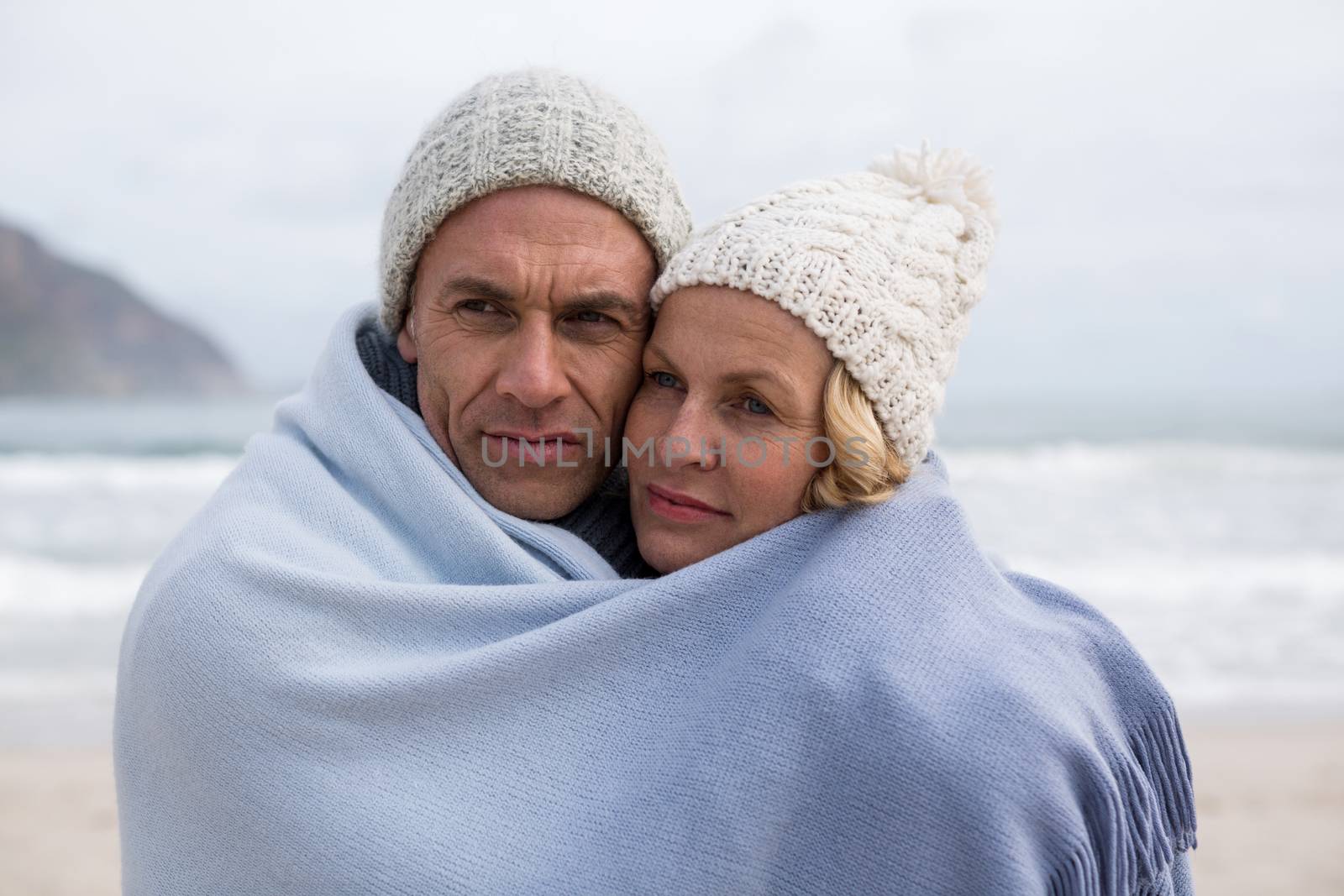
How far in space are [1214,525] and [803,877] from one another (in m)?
12.3

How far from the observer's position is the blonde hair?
2.18 meters

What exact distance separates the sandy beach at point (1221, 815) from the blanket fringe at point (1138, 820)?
3.87 metres

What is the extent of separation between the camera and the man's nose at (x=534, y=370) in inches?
94.7

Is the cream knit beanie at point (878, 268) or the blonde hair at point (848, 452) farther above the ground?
the cream knit beanie at point (878, 268)

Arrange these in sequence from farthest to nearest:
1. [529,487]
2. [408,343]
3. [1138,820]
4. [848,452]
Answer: [408,343] < [529,487] < [848,452] < [1138,820]

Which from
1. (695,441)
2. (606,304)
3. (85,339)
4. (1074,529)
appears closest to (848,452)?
(695,441)

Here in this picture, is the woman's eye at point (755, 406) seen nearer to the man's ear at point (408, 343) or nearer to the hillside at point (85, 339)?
the man's ear at point (408, 343)

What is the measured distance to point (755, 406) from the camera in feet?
7.54

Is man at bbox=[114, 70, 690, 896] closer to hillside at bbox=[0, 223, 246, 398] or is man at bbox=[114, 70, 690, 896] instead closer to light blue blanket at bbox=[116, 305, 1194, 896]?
light blue blanket at bbox=[116, 305, 1194, 896]

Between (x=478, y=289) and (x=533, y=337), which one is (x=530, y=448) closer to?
(x=533, y=337)

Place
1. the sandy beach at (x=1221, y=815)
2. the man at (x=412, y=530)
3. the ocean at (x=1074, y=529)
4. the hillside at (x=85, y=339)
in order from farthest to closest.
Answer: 1. the hillside at (x=85, y=339)
2. the ocean at (x=1074, y=529)
3. the sandy beach at (x=1221, y=815)
4. the man at (x=412, y=530)

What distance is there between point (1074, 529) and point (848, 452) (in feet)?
36.5

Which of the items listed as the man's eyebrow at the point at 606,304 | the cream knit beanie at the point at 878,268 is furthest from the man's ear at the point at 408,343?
the cream knit beanie at the point at 878,268

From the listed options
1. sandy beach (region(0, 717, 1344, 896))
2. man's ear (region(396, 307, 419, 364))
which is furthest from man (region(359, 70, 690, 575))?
sandy beach (region(0, 717, 1344, 896))
